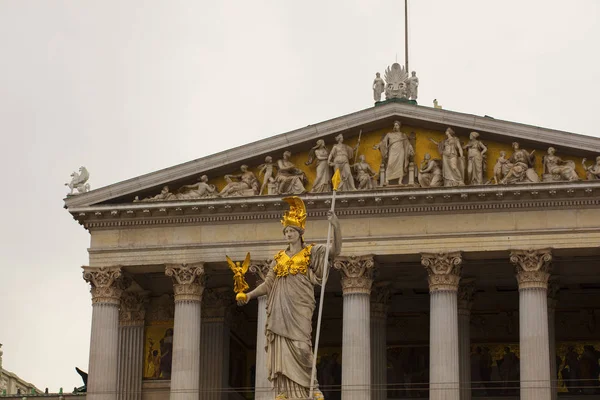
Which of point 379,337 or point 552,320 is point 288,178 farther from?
point 552,320

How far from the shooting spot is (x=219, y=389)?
170 ft

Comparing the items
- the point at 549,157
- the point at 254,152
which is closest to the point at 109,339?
the point at 254,152

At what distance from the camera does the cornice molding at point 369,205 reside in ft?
156

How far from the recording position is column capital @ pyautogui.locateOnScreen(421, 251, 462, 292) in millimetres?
47875

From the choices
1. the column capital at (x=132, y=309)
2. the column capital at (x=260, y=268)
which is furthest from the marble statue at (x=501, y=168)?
the column capital at (x=132, y=309)

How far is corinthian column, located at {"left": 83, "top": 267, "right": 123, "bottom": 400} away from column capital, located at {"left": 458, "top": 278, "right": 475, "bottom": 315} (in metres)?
11.2

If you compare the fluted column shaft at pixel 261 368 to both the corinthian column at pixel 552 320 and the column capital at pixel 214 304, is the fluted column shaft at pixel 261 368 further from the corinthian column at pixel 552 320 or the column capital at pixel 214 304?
the corinthian column at pixel 552 320

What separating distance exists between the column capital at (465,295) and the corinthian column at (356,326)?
3.59 m

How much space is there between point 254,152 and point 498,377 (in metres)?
12.4

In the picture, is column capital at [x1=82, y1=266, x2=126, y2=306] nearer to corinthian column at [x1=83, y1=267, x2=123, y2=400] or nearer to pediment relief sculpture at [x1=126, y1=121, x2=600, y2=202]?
corinthian column at [x1=83, y1=267, x2=123, y2=400]

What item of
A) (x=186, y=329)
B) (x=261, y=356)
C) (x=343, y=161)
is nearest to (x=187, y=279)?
(x=186, y=329)

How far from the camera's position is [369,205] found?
160 feet

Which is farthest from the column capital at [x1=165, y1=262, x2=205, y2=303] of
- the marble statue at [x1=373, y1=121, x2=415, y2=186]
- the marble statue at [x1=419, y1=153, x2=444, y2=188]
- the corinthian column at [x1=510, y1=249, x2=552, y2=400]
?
the corinthian column at [x1=510, y1=249, x2=552, y2=400]

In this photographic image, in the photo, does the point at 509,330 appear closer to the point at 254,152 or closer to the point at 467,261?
the point at 467,261
